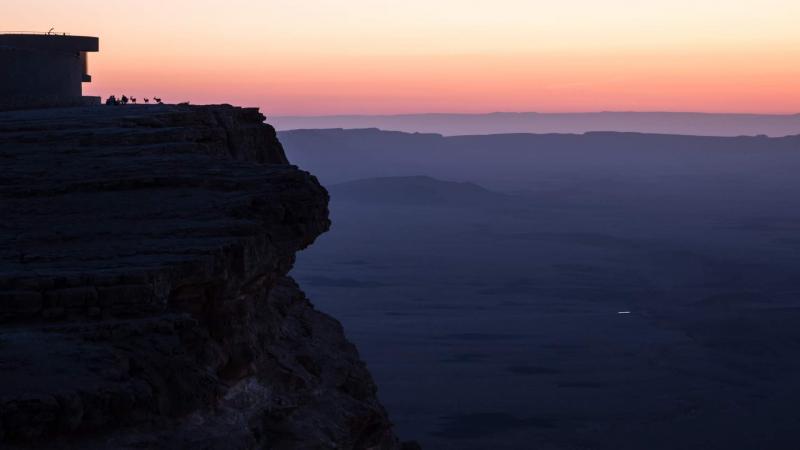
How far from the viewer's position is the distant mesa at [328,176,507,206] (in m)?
149

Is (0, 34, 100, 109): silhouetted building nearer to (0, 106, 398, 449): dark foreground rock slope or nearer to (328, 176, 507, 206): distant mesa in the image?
(0, 106, 398, 449): dark foreground rock slope

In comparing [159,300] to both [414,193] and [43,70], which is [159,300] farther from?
[414,193]

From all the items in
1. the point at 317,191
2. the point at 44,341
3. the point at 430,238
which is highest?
the point at 317,191

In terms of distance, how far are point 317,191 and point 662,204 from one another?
137144 mm

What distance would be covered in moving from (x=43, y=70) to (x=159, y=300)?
14526 mm

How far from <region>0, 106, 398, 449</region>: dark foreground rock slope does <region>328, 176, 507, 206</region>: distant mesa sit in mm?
132236

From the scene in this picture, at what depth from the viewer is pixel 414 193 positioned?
154 metres

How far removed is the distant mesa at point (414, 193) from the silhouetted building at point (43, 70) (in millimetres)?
120890


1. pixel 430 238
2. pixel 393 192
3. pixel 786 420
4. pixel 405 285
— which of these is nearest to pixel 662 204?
pixel 393 192

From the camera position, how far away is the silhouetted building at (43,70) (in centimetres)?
2128

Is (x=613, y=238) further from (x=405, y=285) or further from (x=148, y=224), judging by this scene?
(x=148, y=224)

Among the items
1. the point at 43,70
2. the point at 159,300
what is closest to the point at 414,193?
the point at 43,70

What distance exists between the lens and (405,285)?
244 feet

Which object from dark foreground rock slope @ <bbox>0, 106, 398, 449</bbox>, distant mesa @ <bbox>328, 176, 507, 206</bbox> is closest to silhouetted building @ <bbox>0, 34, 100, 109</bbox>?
dark foreground rock slope @ <bbox>0, 106, 398, 449</bbox>
